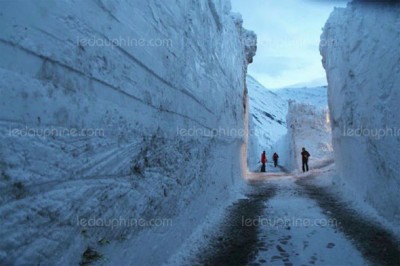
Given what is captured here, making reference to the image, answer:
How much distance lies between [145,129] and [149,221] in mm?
887

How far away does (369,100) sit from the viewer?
559 cm

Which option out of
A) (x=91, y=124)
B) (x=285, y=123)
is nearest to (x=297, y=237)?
(x=91, y=124)

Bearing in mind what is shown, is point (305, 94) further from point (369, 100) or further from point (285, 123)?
point (369, 100)

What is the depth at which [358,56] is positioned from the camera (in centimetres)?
619

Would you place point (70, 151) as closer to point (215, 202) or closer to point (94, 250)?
point (94, 250)

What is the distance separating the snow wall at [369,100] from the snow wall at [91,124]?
2.73 m

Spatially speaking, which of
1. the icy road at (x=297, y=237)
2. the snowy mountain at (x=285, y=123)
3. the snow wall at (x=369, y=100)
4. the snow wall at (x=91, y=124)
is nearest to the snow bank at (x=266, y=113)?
the snowy mountain at (x=285, y=123)

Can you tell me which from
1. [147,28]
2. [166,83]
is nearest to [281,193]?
[166,83]

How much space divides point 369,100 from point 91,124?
487 centimetres

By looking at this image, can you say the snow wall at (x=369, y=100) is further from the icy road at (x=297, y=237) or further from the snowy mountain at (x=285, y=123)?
the snowy mountain at (x=285, y=123)

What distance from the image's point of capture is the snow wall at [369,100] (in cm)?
449

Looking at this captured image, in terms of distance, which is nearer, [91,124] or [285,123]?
[91,124]

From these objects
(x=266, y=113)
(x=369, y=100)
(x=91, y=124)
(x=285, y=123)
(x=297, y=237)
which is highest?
(x=266, y=113)

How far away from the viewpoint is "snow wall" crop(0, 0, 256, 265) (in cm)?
172
